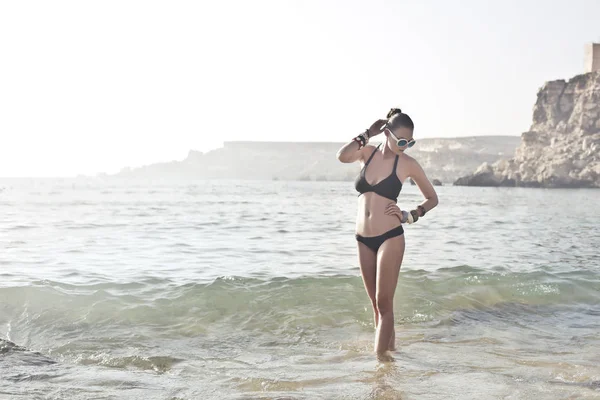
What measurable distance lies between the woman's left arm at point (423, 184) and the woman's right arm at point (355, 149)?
44 centimetres

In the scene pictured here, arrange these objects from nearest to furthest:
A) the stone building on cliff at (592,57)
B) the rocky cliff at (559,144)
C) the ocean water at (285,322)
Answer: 1. the ocean water at (285,322)
2. the rocky cliff at (559,144)
3. the stone building on cliff at (592,57)

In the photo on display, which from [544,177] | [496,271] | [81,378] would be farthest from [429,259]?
[544,177]

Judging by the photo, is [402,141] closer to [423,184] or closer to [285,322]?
[423,184]

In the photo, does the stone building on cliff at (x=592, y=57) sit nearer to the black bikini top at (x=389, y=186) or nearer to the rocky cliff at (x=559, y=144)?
the rocky cliff at (x=559, y=144)

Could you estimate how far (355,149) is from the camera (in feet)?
18.5

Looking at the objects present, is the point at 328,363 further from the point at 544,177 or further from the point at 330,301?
the point at 544,177

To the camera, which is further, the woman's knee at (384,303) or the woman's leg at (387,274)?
the woman's knee at (384,303)

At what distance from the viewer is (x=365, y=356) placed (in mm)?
6227

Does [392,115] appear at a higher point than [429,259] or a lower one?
higher

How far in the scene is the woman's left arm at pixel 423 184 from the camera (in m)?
5.75

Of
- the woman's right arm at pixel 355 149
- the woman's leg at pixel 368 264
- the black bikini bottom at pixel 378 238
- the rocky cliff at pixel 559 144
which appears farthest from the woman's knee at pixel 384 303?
the rocky cliff at pixel 559 144

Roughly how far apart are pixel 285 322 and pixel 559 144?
330ft

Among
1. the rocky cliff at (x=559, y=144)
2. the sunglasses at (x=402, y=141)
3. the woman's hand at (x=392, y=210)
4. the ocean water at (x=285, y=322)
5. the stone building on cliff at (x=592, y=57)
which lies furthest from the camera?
the stone building on cliff at (x=592, y=57)

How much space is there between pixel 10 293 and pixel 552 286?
355 inches
